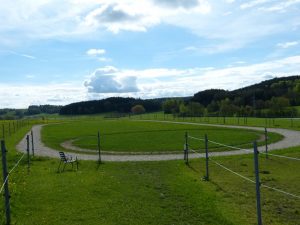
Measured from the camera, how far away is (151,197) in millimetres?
12609

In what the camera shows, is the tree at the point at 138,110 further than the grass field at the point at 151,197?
Yes

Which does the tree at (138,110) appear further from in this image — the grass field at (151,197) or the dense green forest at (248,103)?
the grass field at (151,197)

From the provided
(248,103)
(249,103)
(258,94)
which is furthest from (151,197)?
(258,94)

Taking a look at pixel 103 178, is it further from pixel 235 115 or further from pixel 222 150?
pixel 235 115

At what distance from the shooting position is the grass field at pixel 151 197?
1011cm

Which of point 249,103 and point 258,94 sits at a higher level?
point 258,94

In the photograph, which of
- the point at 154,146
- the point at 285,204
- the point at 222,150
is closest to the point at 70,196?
the point at 285,204

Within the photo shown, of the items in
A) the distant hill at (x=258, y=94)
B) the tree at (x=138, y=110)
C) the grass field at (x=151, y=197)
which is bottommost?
the grass field at (x=151, y=197)

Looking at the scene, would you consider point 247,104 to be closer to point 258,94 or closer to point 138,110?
point 258,94

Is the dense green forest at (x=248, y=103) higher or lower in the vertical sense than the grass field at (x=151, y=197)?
higher

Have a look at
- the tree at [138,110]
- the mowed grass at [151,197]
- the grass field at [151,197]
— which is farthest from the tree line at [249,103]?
the mowed grass at [151,197]

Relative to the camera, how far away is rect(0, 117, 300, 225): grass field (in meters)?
10.1

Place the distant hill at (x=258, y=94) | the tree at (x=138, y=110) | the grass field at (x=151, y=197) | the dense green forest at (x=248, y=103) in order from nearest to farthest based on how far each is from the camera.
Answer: the grass field at (x=151, y=197) → the dense green forest at (x=248, y=103) → the distant hill at (x=258, y=94) → the tree at (x=138, y=110)

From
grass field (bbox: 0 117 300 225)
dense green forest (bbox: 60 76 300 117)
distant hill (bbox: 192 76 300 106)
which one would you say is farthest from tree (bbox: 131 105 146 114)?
grass field (bbox: 0 117 300 225)
